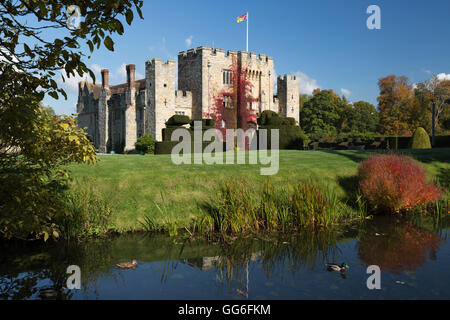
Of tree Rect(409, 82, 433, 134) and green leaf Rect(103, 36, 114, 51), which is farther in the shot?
tree Rect(409, 82, 433, 134)

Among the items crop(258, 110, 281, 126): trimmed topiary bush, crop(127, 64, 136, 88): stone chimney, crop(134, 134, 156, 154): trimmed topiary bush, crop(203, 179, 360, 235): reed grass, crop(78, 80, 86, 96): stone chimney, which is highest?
crop(78, 80, 86, 96): stone chimney

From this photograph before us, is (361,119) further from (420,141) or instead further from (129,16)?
(129,16)

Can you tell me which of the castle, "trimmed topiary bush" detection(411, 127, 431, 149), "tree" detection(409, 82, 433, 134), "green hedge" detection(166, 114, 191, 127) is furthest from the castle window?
"tree" detection(409, 82, 433, 134)

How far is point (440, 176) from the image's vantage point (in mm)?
13609

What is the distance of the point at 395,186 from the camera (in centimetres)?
1028

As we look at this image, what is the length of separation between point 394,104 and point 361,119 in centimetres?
526

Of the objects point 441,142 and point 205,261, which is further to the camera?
point 441,142

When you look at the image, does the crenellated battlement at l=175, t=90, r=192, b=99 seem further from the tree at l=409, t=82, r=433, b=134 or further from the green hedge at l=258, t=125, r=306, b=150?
the tree at l=409, t=82, r=433, b=134

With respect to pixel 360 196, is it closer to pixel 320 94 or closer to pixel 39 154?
pixel 39 154

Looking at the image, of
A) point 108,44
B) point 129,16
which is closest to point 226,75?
point 129,16

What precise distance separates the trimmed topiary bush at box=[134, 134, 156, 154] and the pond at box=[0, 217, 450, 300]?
2669 centimetres

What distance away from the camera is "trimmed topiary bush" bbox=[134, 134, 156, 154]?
3469cm

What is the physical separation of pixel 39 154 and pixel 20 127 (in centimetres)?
71

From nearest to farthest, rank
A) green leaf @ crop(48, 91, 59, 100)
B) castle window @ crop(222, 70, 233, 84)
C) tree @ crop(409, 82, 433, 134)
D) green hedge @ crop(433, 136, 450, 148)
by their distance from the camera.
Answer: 1. green leaf @ crop(48, 91, 59, 100)
2. green hedge @ crop(433, 136, 450, 148)
3. castle window @ crop(222, 70, 233, 84)
4. tree @ crop(409, 82, 433, 134)
